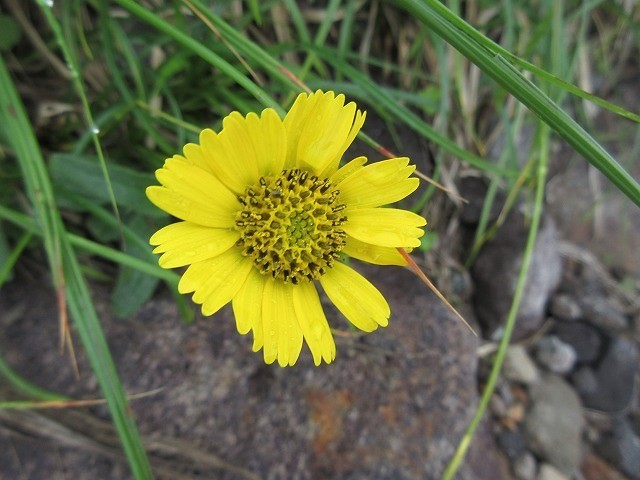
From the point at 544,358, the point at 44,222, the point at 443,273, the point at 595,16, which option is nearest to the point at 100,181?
the point at 44,222

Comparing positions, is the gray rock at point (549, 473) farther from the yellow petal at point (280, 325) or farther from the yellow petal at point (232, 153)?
the yellow petal at point (232, 153)

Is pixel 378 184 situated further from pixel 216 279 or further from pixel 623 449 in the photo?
pixel 623 449

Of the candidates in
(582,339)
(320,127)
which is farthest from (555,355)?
(320,127)

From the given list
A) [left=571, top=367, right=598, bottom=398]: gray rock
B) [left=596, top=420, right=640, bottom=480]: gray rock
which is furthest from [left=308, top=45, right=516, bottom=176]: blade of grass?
[left=596, top=420, right=640, bottom=480]: gray rock

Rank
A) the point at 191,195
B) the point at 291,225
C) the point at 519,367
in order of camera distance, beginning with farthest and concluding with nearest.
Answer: the point at 519,367 → the point at 291,225 → the point at 191,195

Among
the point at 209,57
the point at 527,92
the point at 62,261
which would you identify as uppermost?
the point at 527,92

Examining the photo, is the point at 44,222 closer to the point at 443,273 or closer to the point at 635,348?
the point at 443,273

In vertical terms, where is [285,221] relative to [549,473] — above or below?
above
